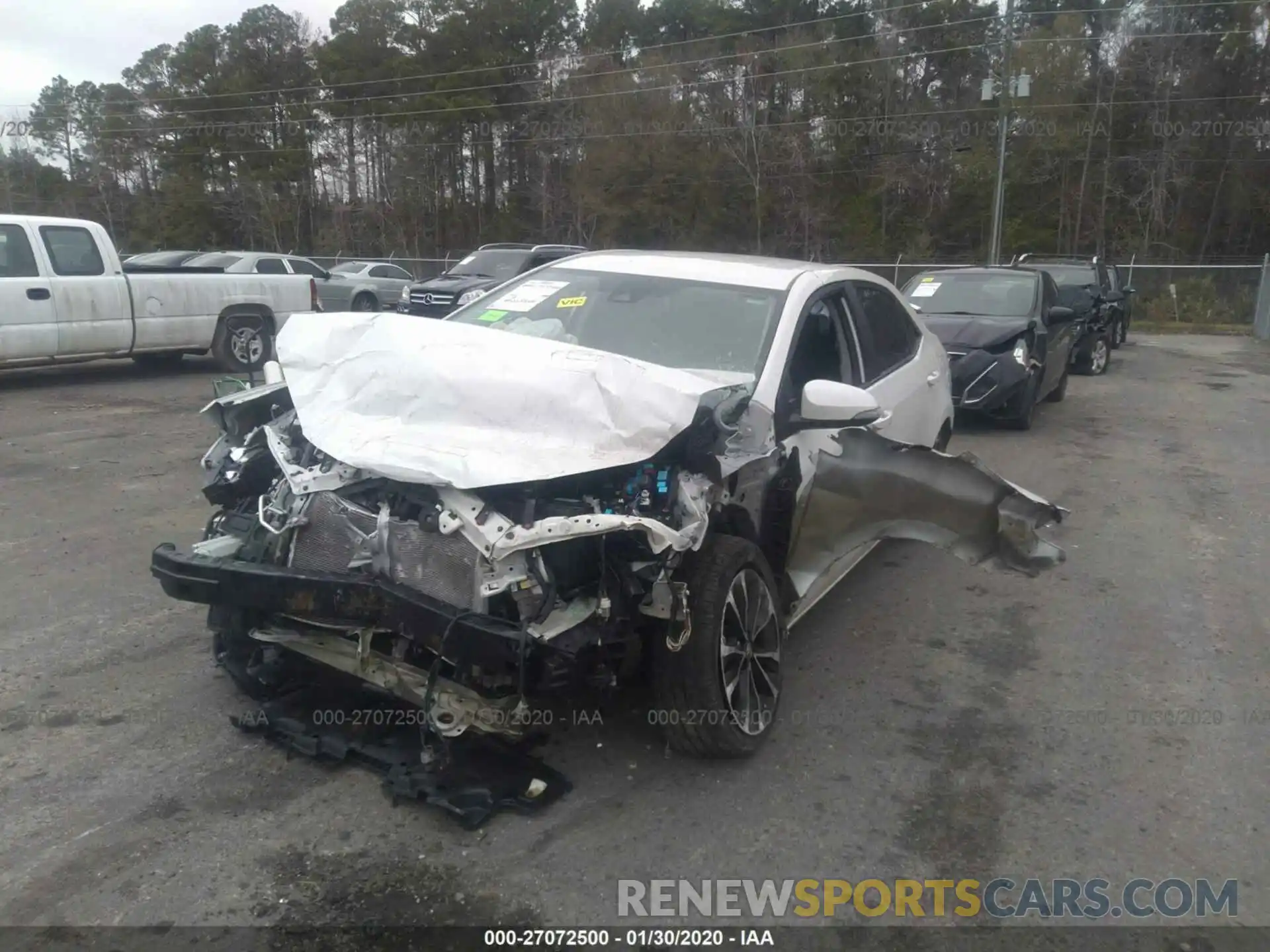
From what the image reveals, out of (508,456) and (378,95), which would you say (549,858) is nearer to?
(508,456)

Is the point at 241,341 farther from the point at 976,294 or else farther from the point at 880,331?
the point at 880,331

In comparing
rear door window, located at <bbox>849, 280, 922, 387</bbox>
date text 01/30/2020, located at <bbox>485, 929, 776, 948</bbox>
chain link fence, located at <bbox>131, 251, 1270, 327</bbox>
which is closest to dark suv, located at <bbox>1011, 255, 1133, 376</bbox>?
chain link fence, located at <bbox>131, 251, 1270, 327</bbox>

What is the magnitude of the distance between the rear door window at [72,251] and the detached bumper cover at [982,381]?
31.2ft

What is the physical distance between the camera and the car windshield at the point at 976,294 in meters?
11.5

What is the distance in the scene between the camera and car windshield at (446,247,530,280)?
1886 centimetres

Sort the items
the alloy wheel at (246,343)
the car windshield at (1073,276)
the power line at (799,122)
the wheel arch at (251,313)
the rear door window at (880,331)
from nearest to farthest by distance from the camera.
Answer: the rear door window at (880,331) → the wheel arch at (251,313) → the alloy wheel at (246,343) → the car windshield at (1073,276) → the power line at (799,122)

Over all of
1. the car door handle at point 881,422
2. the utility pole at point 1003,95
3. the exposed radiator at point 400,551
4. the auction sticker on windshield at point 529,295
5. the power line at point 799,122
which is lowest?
the exposed radiator at point 400,551

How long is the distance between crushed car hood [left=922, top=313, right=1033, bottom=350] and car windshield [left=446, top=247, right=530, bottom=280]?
9.48 metres

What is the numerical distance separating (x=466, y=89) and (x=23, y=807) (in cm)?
4807

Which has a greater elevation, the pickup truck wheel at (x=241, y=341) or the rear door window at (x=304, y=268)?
the rear door window at (x=304, y=268)

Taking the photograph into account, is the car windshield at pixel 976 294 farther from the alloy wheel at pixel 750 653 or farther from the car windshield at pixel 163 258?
the car windshield at pixel 163 258

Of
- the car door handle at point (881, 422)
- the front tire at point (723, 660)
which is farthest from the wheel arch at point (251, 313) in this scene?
the front tire at point (723, 660)

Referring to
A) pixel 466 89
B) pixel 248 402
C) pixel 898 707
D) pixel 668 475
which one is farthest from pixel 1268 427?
pixel 466 89

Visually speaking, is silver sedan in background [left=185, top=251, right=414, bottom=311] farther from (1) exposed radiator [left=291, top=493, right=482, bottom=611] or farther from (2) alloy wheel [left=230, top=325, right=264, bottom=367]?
(1) exposed radiator [left=291, top=493, right=482, bottom=611]
